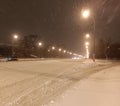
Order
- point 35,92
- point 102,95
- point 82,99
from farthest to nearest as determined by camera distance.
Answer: point 35,92 → point 102,95 → point 82,99

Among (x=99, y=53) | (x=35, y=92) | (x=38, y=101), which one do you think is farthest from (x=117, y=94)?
(x=99, y=53)

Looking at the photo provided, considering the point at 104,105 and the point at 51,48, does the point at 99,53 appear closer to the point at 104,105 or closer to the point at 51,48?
the point at 51,48

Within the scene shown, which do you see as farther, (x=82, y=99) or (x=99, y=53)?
(x=99, y=53)

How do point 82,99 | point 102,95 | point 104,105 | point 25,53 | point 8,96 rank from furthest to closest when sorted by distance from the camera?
point 25,53
point 8,96
point 102,95
point 82,99
point 104,105

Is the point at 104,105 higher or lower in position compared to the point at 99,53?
lower

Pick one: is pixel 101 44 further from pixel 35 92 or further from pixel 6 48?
pixel 35 92

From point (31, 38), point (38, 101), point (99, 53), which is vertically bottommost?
point (38, 101)

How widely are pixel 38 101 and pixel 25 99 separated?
757 millimetres

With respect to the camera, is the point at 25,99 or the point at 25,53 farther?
the point at 25,53

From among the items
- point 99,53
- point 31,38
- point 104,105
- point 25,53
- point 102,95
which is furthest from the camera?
point 31,38

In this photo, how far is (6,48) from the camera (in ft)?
394

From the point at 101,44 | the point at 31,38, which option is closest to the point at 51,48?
the point at 31,38

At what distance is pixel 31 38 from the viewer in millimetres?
163250

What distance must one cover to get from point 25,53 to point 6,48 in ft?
30.5
